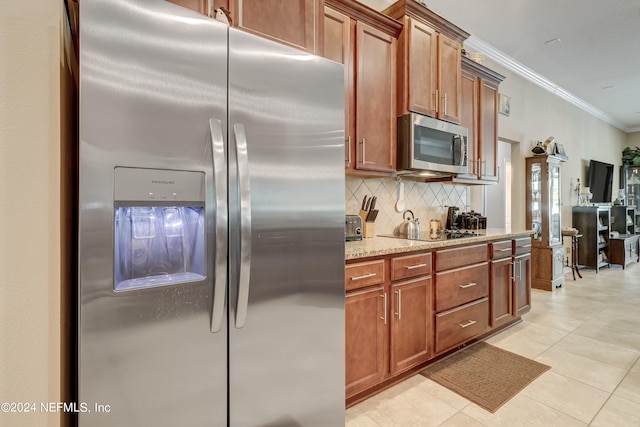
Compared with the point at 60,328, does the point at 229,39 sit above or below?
above

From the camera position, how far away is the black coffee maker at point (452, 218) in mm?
3455

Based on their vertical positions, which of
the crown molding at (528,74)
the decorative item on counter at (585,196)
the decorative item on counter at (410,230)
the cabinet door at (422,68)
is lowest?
the decorative item on counter at (410,230)

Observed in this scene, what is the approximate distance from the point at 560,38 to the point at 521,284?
3.00 meters

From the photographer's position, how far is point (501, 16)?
331 centimetres

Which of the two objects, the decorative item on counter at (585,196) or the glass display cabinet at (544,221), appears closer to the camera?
the glass display cabinet at (544,221)

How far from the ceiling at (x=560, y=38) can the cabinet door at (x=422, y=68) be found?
601 millimetres

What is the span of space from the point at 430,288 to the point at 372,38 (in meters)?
1.91

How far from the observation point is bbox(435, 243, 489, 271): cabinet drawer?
2.33 metres

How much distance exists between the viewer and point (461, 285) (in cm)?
249

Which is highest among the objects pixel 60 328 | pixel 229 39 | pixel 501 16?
pixel 501 16

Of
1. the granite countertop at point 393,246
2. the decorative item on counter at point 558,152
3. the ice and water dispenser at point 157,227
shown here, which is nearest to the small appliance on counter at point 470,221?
the granite countertop at point 393,246

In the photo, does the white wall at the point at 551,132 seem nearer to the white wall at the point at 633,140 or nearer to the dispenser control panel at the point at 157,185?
the white wall at the point at 633,140
